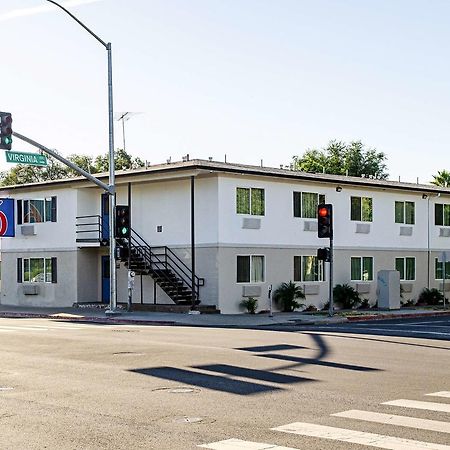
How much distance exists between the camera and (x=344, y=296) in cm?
3878

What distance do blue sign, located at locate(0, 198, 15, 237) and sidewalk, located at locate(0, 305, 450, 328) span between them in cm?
681

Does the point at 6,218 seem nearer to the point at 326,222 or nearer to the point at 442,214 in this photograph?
the point at 326,222

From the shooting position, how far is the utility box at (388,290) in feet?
123

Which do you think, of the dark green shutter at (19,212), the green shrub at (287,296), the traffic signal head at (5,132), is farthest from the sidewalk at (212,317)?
the traffic signal head at (5,132)

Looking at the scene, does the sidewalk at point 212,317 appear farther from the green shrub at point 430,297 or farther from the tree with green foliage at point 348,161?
the tree with green foliage at point 348,161

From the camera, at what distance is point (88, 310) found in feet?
123

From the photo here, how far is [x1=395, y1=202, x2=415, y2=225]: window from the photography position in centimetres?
4309

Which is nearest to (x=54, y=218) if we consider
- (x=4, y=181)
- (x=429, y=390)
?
(x=429, y=390)

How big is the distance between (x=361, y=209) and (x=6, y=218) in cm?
1772

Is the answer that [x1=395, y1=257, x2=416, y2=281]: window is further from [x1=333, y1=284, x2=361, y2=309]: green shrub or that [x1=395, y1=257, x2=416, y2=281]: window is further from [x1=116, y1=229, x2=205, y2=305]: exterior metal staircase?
[x1=116, y1=229, x2=205, y2=305]: exterior metal staircase

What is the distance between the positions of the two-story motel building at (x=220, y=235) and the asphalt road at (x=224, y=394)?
14800 millimetres

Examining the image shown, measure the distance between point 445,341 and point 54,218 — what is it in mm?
25210

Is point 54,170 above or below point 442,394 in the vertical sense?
above

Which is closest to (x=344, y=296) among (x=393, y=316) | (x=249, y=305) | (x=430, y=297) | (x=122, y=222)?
(x=393, y=316)
